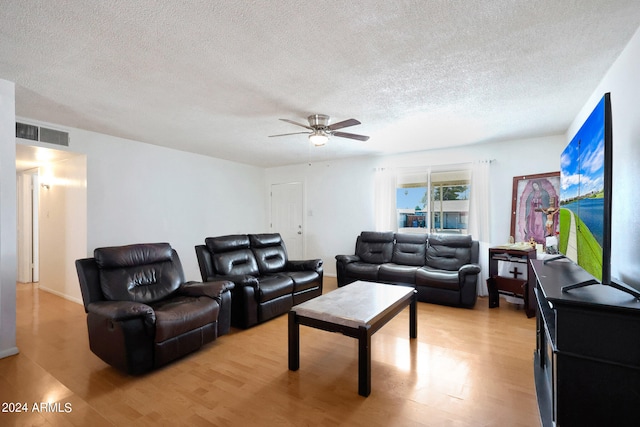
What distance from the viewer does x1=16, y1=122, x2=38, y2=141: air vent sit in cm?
332

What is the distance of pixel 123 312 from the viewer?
2172 millimetres

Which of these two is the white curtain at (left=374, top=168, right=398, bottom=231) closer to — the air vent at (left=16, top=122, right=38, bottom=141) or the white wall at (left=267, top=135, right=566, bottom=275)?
the white wall at (left=267, top=135, right=566, bottom=275)

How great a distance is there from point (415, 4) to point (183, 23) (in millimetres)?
1303

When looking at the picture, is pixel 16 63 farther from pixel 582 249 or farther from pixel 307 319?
pixel 582 249

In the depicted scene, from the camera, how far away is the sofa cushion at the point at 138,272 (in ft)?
8.68

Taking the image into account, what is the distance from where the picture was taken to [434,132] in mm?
3908

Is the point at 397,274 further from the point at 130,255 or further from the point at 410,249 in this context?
the point at 130,255

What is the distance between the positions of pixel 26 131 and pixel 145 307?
285 centimetres

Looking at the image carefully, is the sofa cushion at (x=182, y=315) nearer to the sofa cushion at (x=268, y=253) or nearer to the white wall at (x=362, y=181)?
the sofa cushion at (x=268, y=253)

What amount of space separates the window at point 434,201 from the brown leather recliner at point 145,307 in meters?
3.44

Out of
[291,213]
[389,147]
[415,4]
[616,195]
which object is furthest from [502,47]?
[291,213]

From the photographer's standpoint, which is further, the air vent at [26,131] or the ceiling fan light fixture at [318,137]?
the air vent at [26,131]

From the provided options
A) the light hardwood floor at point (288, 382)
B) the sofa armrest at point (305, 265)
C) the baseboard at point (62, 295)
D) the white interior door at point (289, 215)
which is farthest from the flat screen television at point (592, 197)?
the baseboard at point (62, 295)

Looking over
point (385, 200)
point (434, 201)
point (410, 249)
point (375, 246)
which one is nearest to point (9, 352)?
point (375, 246)
